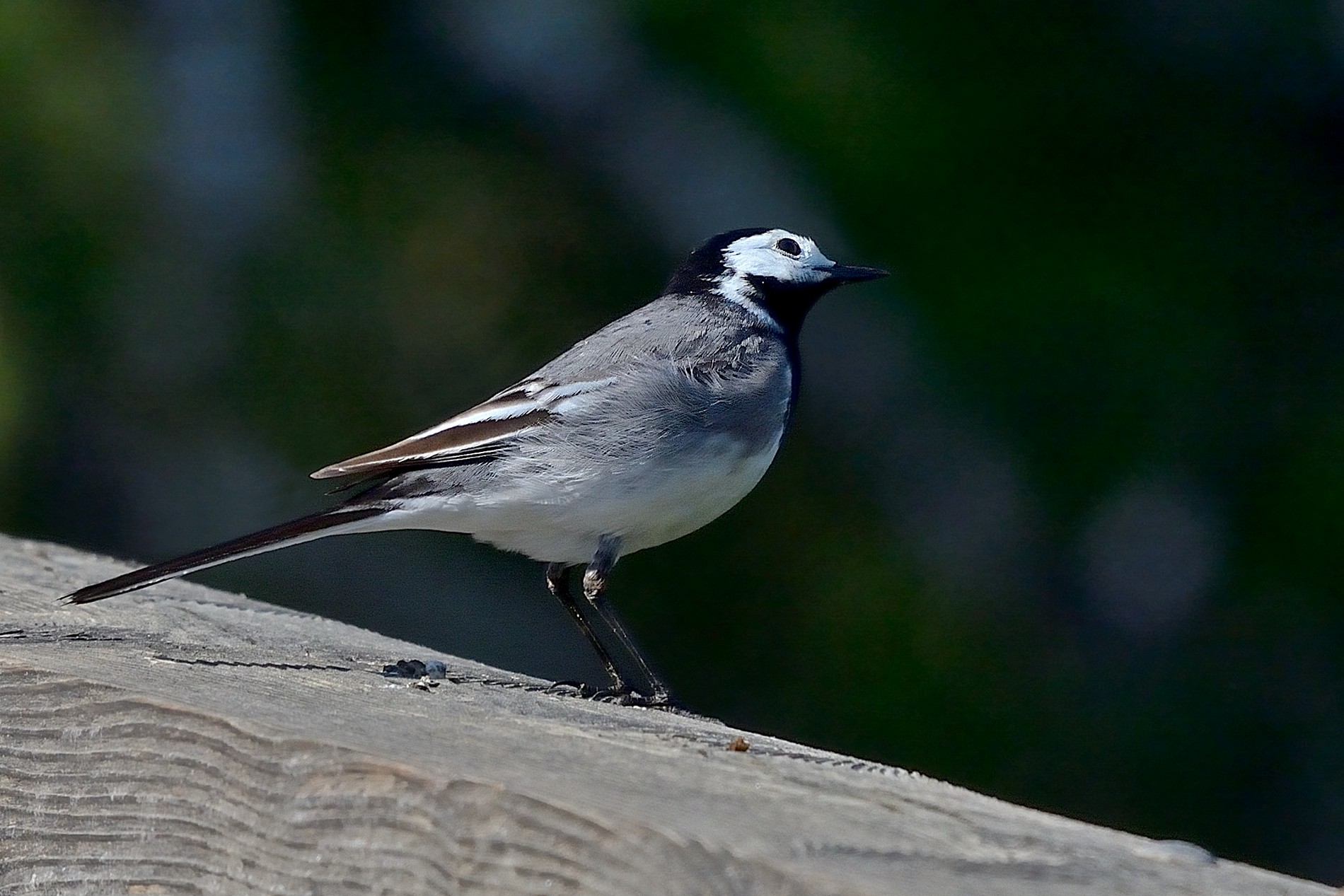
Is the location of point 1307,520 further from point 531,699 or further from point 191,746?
point 191,746

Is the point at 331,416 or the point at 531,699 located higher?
the point at 331,416

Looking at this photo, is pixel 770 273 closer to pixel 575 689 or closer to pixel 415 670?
pixel 575 689

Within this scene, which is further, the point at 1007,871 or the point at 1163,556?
the point at 1163,556

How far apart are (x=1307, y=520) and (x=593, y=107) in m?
2.86

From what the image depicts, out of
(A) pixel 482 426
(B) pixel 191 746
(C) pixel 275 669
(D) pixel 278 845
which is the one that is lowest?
(D) pixel 278 845

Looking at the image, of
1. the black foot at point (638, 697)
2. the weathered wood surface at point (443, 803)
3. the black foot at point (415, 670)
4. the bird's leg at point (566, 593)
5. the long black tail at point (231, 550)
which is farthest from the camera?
the bird's leg at point (566, 593)

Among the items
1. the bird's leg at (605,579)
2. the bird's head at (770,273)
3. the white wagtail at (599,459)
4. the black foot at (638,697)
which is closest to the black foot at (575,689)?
the black foot at (638,697)

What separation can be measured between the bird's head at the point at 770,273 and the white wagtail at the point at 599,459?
41 centimetres

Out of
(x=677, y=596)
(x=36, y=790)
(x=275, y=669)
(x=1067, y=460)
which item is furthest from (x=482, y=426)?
(x=1067, y=460)

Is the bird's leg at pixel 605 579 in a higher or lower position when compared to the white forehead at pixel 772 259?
lower

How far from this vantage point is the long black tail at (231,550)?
270 centimetres

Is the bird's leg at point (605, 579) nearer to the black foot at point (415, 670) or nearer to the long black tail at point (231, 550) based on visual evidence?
the long black tail at point (231, 550)

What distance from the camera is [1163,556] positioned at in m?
5.51

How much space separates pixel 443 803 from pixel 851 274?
283 cm
